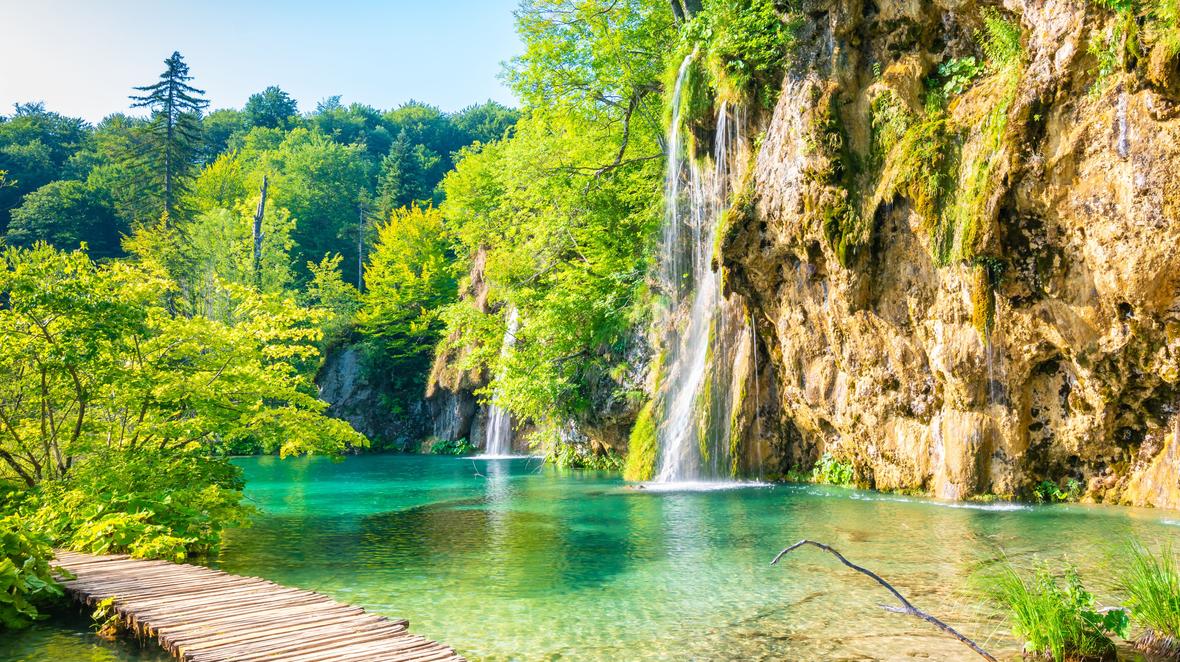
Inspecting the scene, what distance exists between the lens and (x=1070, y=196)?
10.8 m

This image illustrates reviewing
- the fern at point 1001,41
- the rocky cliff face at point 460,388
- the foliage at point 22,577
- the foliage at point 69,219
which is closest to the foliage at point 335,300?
the rocky cliff face at point 460,388

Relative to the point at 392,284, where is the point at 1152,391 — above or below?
below

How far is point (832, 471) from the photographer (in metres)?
15.7

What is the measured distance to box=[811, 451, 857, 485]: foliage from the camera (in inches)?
602

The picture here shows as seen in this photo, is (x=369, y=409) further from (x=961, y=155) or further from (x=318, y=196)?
(x=961, y=155)

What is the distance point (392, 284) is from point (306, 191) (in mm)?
17158

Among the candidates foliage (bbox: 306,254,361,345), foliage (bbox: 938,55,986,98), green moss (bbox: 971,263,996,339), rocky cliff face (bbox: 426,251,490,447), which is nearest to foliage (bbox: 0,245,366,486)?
green moss (bbox: 971,263,996,339)

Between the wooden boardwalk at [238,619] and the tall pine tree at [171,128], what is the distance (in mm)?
38248

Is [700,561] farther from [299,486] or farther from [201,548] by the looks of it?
[299,486]

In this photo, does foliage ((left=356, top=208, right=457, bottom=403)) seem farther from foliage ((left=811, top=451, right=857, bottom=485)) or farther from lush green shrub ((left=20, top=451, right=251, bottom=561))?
lush green shrub ((left=20, top=451, right=251, bottom=561))

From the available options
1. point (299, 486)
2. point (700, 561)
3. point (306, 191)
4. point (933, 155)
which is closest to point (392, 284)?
point (306, 191)

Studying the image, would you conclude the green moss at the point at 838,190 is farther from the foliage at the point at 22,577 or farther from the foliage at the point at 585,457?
the foliage at the point at 22,577

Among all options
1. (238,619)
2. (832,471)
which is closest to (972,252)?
(832,471)

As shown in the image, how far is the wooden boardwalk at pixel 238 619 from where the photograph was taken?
4.71 meters
